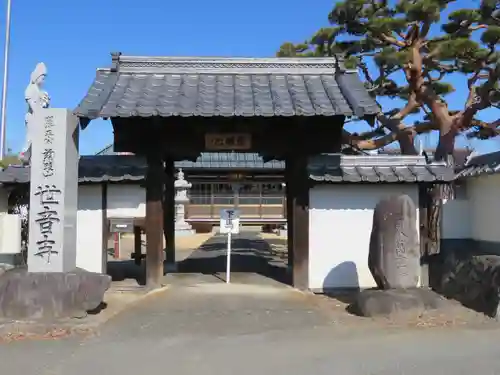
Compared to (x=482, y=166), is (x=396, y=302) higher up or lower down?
lower down

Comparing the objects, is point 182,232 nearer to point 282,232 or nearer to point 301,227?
point 282,232

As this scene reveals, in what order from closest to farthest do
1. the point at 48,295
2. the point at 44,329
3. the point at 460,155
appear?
the point at 44,329
the point at 48,295
the point at 460,155

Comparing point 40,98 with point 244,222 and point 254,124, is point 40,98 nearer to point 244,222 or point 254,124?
point 254,124

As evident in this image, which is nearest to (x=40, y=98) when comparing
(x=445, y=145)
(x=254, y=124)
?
(x=254, y=124)

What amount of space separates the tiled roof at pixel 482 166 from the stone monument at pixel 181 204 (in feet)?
78.6

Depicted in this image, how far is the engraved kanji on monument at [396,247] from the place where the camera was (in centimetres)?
965

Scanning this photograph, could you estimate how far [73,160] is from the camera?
987cm

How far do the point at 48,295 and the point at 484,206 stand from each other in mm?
8877

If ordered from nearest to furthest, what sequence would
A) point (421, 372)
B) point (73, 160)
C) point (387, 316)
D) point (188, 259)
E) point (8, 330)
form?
point (421, 372), point (8, 330), point (387, 316), point (73, 160), point (188, 259)

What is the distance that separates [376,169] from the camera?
12062mm

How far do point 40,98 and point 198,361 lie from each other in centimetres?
798

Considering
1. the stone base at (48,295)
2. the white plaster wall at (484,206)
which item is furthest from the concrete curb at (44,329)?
the white plaster wall at (484,206)

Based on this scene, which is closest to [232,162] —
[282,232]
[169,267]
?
[282,232]

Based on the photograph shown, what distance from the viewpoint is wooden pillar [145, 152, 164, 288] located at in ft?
40.2
